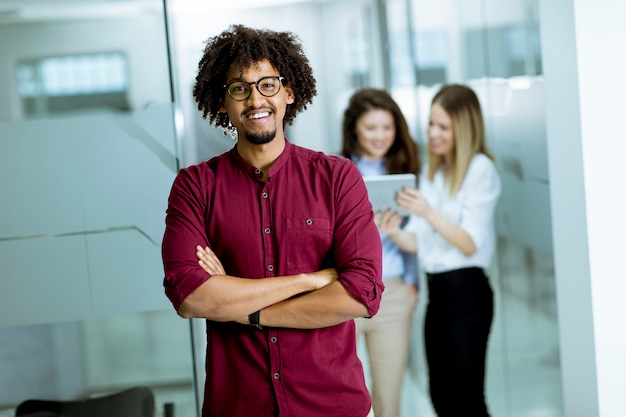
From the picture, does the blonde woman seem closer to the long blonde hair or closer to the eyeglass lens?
the long blonde hair

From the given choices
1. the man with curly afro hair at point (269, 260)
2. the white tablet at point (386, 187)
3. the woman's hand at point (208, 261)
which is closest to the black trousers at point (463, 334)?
the white tablet at point (386, 187)

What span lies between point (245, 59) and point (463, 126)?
168cm

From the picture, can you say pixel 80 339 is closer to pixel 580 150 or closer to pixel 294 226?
pixel 294 226

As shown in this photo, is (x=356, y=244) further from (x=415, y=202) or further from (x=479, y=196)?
(x=479, y=196)

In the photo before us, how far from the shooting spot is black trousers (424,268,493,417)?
348cm

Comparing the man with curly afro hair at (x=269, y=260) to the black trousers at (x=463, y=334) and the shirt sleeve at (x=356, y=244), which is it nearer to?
the shirt sleeve at (x=356, y=244)

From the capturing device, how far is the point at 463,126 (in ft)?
11.8

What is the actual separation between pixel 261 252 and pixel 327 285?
0.18 m

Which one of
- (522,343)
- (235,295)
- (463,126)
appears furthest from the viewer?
(522,343)

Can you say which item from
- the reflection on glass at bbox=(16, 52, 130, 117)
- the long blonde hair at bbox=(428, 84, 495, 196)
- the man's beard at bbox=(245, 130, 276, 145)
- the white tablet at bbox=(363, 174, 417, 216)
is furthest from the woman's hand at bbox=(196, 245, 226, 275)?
the long blonde hair at bbox=(428, 84, 495, 196)

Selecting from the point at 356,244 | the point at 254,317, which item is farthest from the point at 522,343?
the point at 254,317

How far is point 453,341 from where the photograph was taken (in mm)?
3494

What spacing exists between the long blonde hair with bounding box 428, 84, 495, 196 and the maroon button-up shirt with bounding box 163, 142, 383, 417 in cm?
149

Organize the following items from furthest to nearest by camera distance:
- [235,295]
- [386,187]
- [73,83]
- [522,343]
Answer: [522,343]
[386,187]
[73,83]
[235,295]
